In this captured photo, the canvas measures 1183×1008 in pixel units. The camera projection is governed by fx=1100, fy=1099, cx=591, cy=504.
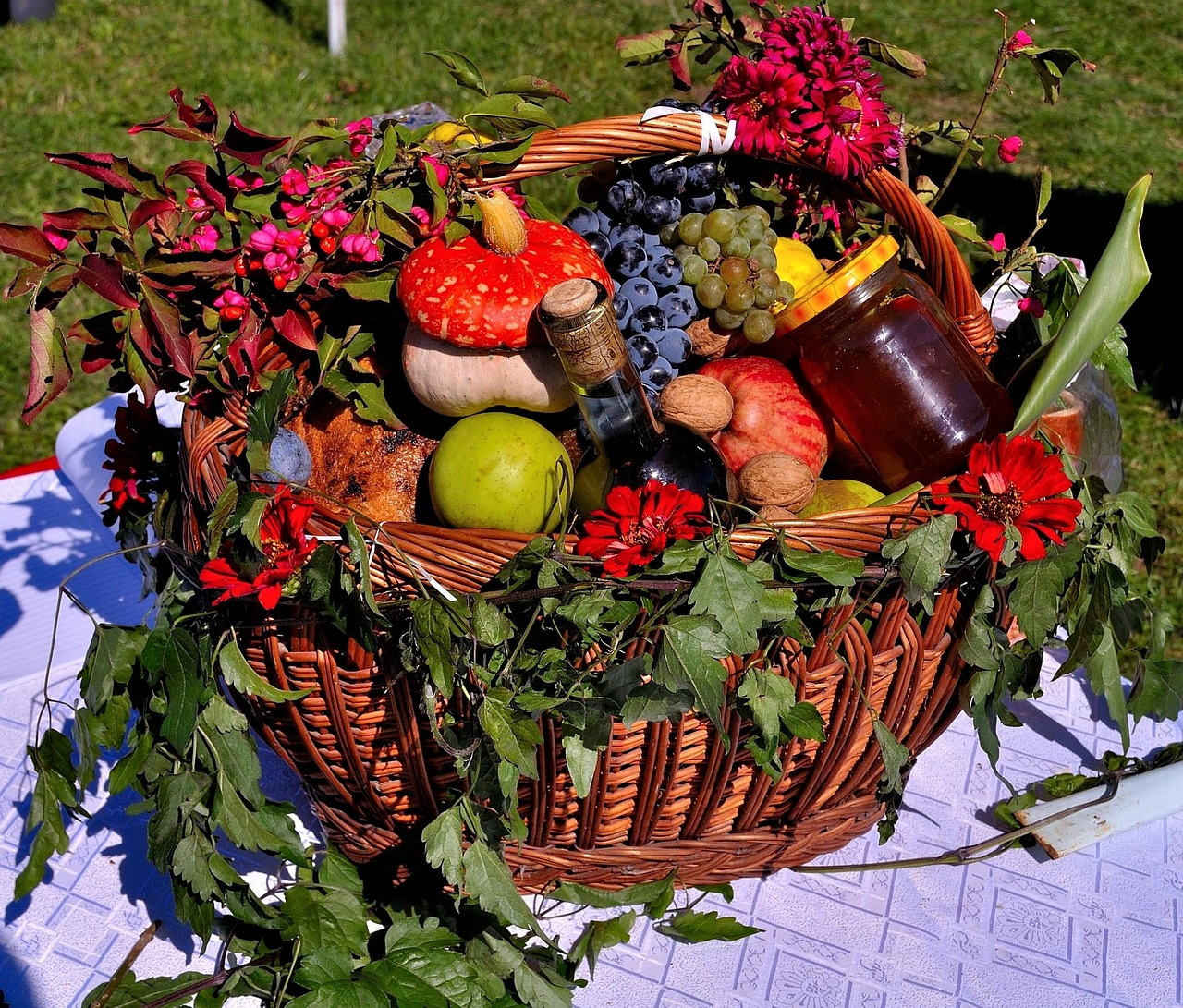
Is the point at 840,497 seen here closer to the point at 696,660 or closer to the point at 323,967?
the point at 696,660

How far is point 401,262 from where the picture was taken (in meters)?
1.30

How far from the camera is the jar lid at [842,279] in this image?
4.07 feet

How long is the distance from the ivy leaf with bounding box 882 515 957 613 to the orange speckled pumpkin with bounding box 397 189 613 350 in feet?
1.51

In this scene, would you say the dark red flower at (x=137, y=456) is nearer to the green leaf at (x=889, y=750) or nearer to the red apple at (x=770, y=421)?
the red apple at (x=770, y=421)

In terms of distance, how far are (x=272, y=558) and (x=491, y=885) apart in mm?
375

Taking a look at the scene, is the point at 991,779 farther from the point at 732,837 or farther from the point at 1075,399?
the point at 1075,399

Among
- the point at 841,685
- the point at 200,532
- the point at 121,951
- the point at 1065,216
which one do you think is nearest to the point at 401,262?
the point at 200,532

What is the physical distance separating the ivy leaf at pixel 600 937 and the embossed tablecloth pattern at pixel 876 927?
4cm

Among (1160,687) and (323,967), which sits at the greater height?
(1160,687)

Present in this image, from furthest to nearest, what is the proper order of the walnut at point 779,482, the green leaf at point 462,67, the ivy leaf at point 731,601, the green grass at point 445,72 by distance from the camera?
the green grass at point 445,72, the green leaf at point 462,67, the walnut at point 779,482, the ivy leaf at point 731,601

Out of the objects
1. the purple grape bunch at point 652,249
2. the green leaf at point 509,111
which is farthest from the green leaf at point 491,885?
the green leaf at point 509,111

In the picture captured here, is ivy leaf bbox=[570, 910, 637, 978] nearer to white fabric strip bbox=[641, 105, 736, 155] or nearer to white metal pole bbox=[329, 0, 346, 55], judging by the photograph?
white fabric strip bbox=[641, 105, 736, 155]

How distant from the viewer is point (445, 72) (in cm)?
430

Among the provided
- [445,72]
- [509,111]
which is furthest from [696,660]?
[445,72]
